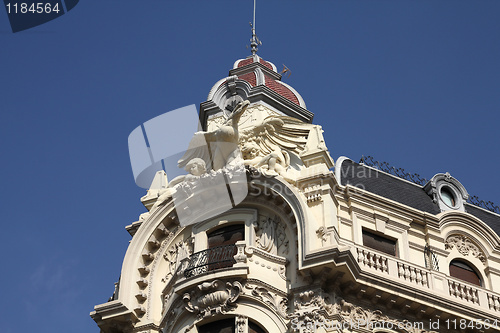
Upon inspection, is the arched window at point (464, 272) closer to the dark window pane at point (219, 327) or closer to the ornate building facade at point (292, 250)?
the ornate building facade at point (292, 250)

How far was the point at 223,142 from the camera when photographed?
2830 cm

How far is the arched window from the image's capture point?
28.6m

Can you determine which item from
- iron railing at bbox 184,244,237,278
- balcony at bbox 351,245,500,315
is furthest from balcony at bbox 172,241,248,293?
balcony at bbox 351,245,500,315

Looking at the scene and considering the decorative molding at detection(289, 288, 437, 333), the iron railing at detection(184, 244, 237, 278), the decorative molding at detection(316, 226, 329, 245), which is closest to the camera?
the decorative molding at detection(289, 288, 437, 333)

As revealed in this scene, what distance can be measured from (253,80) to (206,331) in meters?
11.0

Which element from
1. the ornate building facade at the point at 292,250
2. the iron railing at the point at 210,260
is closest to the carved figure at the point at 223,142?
the ornate building facade at the point at 292,250

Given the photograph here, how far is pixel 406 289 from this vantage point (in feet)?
83.7

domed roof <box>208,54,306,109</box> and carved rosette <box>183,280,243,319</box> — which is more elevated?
domed roof <box>208,54,306,109</box>

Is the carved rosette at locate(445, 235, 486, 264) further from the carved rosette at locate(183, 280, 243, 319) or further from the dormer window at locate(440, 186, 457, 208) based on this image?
the carved rosette at locate(183, 280, 243, 319)

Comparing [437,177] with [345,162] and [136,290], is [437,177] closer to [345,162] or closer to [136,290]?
[345,162]

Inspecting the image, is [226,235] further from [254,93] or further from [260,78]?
[260,78]

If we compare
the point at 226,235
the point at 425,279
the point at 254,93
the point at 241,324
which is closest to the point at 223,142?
the point at 226,235

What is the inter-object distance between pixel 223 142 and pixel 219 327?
5949 millimetres

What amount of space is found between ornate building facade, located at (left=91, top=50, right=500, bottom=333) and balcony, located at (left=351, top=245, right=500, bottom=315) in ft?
0.13
